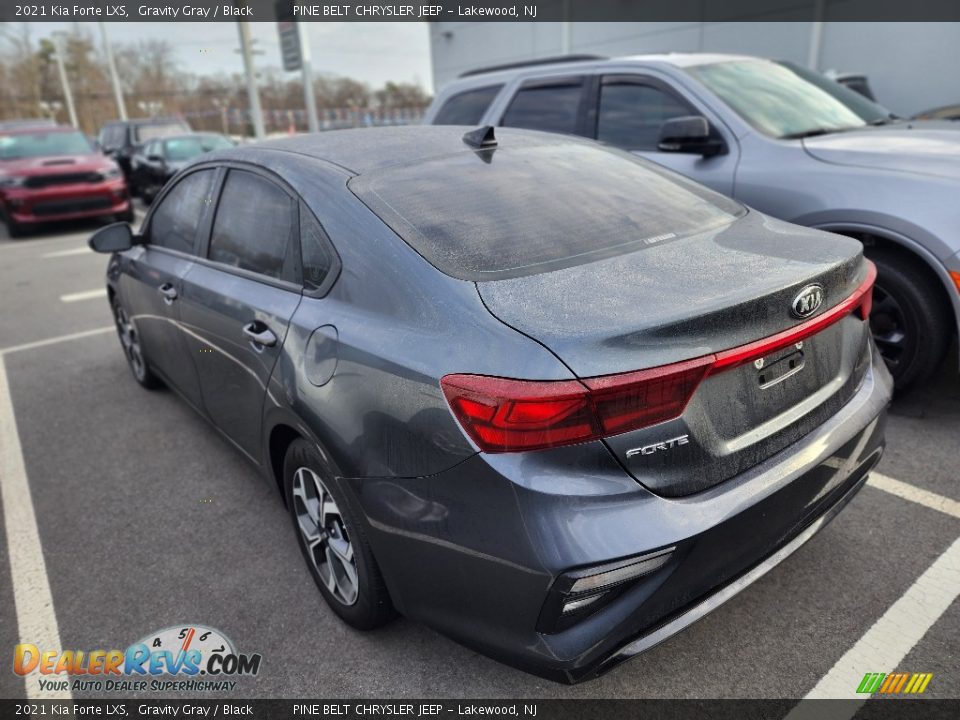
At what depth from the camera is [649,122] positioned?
14.9 feet

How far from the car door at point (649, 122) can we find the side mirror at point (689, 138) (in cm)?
6

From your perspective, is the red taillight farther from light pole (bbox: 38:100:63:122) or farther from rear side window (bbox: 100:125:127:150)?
light pole (bbox: 38:100:63:122)

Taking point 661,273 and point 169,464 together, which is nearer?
point 661,273

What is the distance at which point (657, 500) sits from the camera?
1.63 m

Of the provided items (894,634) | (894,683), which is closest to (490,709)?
(894,683)

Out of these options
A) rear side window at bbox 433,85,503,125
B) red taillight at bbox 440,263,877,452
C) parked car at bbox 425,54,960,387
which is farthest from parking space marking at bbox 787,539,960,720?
rear side window at bbox 433,85,503,125

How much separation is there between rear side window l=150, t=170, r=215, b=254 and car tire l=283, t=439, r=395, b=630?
Result: 151 centimetres

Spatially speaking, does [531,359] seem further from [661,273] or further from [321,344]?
[321,344]

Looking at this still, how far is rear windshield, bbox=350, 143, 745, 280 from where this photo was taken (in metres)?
2.07

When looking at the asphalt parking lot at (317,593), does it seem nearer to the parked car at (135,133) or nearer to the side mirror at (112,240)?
the side mirror at (112,240)

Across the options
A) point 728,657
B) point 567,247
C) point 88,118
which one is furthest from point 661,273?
point 88,118

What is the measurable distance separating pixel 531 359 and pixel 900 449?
8.62 ft

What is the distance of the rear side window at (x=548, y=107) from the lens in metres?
4.91

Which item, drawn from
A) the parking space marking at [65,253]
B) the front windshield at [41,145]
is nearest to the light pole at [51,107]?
the front windshield at [41,145]
